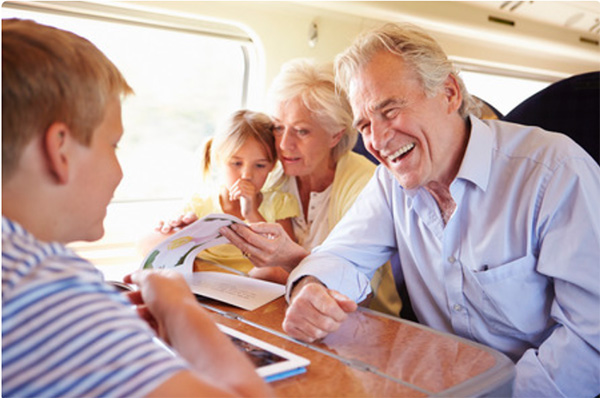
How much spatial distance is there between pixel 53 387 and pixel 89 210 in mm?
264

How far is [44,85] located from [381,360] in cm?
80

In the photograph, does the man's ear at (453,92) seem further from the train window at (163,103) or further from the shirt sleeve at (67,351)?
the train window at (163,103)

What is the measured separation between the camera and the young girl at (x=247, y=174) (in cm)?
249

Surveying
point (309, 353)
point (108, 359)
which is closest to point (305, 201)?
point (309, 353)

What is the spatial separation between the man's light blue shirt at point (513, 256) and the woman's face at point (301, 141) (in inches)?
28.0

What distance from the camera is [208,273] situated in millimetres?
1781

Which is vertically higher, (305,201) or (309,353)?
(309,353)

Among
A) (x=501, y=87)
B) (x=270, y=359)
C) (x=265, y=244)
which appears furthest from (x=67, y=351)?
(x=501, y=87)

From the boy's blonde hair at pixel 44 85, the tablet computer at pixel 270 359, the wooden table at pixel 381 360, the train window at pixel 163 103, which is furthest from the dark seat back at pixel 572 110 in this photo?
the boy's blonde hair at pixel 44 85

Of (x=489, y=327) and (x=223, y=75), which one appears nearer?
(x=489, y=327)

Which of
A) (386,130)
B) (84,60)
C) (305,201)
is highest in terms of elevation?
(84,60)

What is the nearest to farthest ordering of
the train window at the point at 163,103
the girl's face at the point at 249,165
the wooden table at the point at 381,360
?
the wooden table at the point at 381,360
the girl's face at the point at 249,165
the train window at the point at 163,103

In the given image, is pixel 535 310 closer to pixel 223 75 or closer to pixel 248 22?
pixel 248 22

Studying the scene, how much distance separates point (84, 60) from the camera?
0.77m
